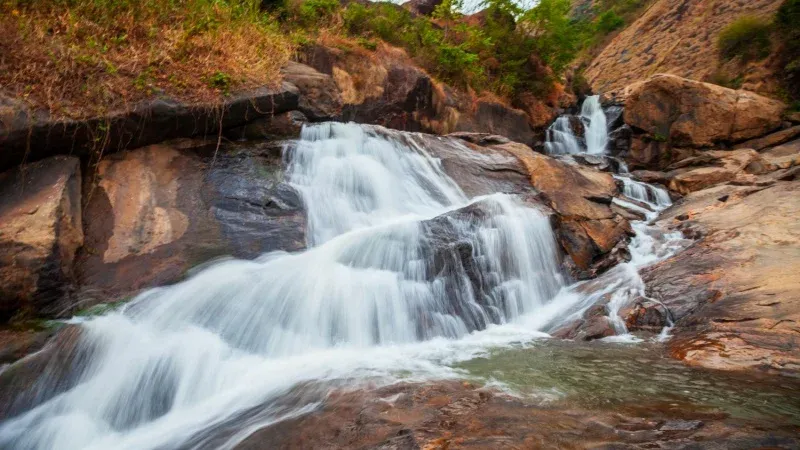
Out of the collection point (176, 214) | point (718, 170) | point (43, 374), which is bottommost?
point (43, 374)

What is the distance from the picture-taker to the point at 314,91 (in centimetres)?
898

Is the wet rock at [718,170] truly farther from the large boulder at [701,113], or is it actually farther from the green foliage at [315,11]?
the green foliage at [315,11]

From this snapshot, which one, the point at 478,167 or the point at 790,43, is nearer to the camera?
the point at 478,167

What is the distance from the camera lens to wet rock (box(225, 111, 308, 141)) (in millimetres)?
7082

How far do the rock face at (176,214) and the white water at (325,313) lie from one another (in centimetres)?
29

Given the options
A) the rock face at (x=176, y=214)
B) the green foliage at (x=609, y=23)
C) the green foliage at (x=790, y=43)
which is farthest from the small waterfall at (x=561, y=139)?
the green foliage at (x=609, y=23)

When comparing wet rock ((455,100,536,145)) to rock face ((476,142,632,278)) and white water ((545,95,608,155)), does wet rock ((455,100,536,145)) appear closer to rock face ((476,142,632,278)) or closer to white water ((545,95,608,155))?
white water ((545,95,608,155))

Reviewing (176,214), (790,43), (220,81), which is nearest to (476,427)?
(176,214)

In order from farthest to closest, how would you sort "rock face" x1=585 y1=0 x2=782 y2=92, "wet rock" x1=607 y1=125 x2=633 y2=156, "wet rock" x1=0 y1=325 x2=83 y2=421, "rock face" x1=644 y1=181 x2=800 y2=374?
"rock face" x1=585 y1=0 x2=782 y2=92 < "wet rock" x1=607 y1=125 x2=633 y2=156 < "rock face" x1=644 y1=181 x2=800 y2=374 < "wet rock" x1=0 y1=325 x2=83 y2=421

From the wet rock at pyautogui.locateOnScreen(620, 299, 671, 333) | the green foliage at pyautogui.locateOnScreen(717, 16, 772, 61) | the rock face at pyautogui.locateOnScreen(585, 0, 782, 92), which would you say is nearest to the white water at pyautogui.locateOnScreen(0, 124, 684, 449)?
the wet rock at pyautogui.locateOnScreen(620, 299, 671, 333)

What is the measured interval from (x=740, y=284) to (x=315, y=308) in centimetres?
459

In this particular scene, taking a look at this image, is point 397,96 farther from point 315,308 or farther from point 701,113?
point 701,113

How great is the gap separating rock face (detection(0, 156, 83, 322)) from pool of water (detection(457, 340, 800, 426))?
4.09 m

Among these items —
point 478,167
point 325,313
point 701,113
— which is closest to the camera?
point 325,313
